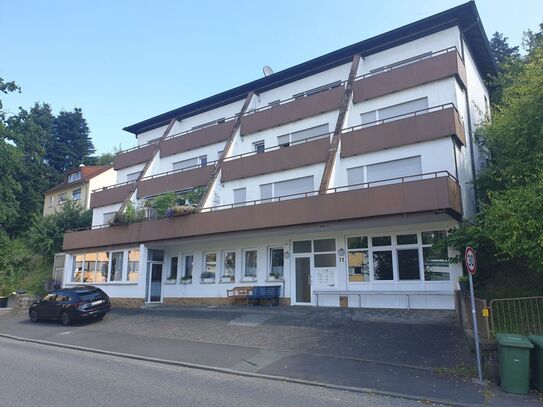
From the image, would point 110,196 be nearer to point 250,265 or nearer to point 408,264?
point 250,265

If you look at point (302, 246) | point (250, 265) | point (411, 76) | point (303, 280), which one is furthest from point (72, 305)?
point (411, 76)

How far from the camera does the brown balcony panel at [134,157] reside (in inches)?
1125

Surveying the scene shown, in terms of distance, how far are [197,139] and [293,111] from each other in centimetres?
707

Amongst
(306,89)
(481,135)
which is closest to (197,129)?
(306,89)

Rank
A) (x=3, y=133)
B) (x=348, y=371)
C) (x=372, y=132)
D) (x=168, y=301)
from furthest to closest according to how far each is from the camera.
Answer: (x=3, y=133), (x=168, y=301), (x=372, y=132), (x=348, y=371)

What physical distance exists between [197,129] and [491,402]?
2285 cm

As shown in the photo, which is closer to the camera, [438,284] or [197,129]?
[438,284]

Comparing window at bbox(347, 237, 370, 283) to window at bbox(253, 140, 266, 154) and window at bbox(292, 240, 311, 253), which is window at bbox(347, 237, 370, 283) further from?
window at bbox(253, 140, 266, 154)

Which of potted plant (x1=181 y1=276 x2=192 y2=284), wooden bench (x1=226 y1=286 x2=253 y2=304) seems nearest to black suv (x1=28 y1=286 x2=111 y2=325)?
potted plant (x1=181 y1=276 x2=192 y2=284)

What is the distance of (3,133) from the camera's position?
95.0 feet

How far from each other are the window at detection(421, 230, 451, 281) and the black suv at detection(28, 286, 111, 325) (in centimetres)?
1324

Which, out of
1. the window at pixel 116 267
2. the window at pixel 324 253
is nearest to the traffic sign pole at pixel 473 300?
the window at pixel 324 253

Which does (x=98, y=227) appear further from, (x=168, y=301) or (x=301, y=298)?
(x=301, y=298)

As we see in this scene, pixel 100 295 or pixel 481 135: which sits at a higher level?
pixel 481 135
